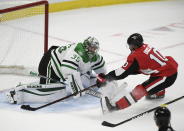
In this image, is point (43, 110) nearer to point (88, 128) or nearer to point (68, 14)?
point (88, 128)

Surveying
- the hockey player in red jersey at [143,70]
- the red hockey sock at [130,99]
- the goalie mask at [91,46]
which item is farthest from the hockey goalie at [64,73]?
the red hockey sock at [130,99]

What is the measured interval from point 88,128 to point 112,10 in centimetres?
496

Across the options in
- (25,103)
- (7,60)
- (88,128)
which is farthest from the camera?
(7,60)

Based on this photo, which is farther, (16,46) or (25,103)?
(16,46)

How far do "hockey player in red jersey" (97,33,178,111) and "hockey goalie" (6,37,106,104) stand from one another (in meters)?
0.29

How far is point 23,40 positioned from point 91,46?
1185 millimetres

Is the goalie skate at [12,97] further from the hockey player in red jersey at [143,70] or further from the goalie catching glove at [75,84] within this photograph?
the hockey player in red jersey at [143,70]

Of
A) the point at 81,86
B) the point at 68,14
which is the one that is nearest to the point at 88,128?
the point at 81,86

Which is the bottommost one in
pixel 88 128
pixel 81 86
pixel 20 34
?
pixel 88 128

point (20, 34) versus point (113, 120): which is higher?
point (20, 34)

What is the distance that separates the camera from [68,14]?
25.8ft

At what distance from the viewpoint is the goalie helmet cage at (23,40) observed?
4645 millimetres

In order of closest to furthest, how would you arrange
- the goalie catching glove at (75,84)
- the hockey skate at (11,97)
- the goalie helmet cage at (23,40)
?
the goalie catching glove at (75,84) → the hockey skate at (11,97) → the goalie helmet cage at (23,40)

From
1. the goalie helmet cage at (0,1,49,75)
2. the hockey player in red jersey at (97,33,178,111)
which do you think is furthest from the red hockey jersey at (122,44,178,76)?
the goalie helmet cage at (0,1,49,75)
